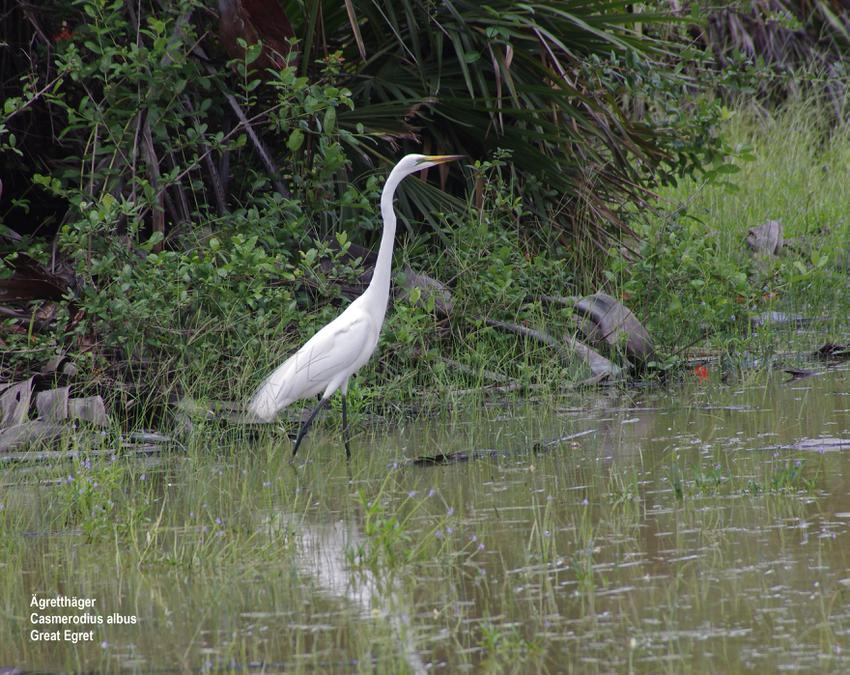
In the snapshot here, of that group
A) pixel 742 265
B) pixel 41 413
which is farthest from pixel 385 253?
pixel 742 265

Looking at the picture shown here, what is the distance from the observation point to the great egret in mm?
5199

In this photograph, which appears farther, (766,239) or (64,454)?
(766,239)

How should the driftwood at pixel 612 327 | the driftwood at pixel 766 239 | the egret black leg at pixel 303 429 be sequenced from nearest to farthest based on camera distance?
the egret black leg at pixel 303 429, the driftwood at pixel 612 327, the driftwood at pixel 766 239

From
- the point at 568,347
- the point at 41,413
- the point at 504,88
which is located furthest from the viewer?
the point at 504,88

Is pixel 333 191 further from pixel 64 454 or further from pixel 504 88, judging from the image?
pixel 64 454

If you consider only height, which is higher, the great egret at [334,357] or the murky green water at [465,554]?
the great egret at [334,357]

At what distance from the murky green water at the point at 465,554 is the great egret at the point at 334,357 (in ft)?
0.75

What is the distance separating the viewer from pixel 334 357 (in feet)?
17.2

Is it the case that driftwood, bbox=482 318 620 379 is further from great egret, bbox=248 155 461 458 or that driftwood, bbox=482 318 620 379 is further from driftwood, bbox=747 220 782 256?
driftwood, bbox=747 220 782 256

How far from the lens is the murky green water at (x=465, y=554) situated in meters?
2.71

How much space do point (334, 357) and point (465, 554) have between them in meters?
1.97

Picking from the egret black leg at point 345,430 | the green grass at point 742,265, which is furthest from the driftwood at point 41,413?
the green grass at point 742,265

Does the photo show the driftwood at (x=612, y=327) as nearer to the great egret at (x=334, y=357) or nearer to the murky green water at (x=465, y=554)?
the murky green water at (x=465, y=554)

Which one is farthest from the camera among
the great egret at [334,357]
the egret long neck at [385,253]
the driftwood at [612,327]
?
the driftwood at [612,327]
